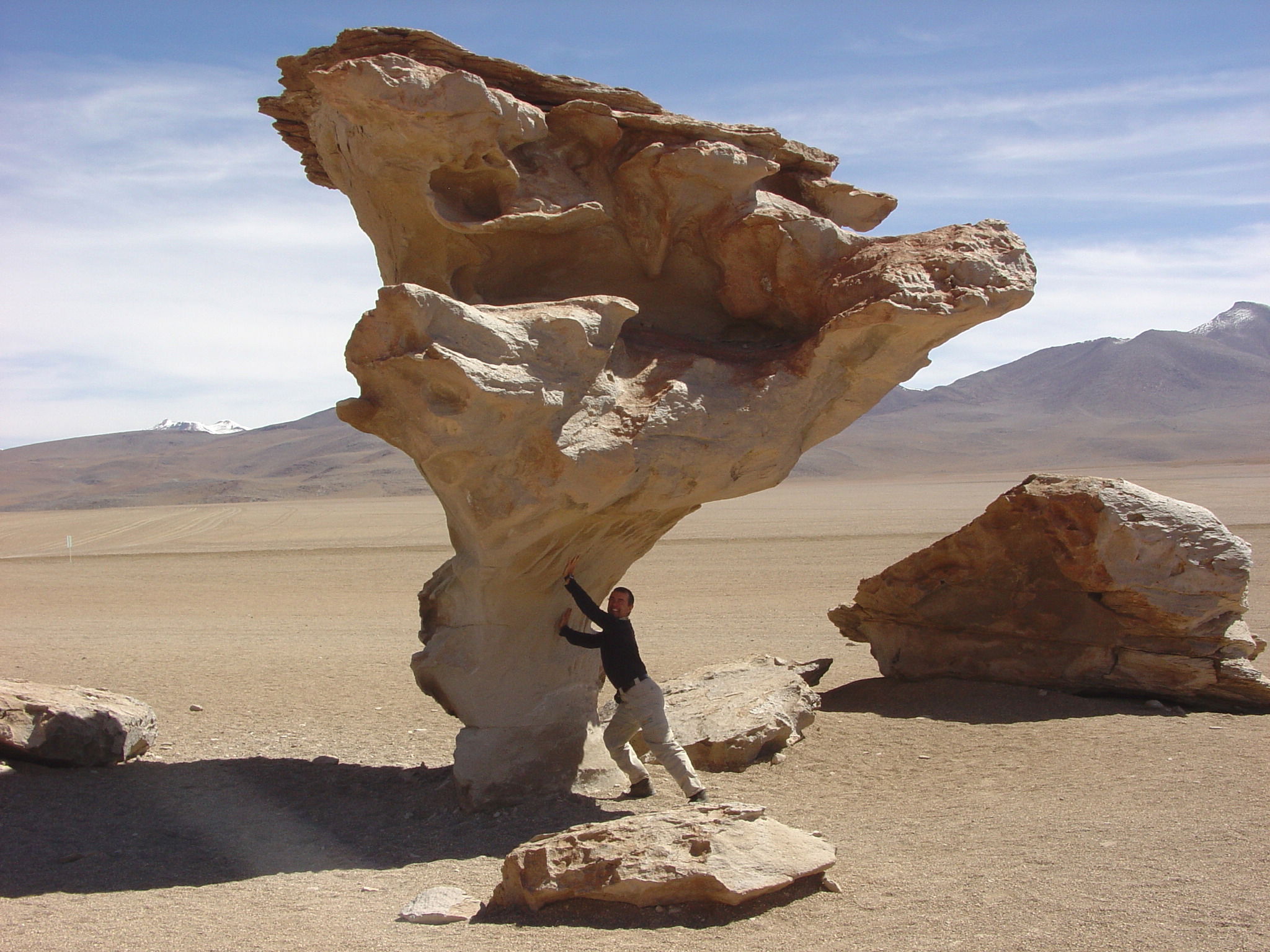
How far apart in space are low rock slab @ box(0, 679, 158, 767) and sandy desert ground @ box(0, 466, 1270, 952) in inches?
5.4

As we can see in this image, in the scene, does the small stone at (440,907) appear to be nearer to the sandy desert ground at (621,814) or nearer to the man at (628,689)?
the sandy desert ground at (621,814)

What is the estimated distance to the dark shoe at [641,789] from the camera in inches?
251

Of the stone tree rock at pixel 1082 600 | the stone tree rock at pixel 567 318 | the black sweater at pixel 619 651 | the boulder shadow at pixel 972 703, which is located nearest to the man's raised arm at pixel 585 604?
the black sweater at pixel 619 651

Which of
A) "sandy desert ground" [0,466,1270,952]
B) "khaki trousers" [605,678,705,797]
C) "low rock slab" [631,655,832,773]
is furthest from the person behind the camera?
"low rock slab" [631,655,832,773]

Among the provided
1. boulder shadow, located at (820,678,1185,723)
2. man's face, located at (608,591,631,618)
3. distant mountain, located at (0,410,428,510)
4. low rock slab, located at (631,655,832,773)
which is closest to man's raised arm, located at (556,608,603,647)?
man's face, located at (608,591,631,618)

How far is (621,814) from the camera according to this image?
606 cm

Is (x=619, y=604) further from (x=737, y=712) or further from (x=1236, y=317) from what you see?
(x=1236, y=317)

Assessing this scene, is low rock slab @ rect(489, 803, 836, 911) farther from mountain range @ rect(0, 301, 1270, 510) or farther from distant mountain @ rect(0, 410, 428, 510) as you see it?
mountain range @ rect(0, 301, 1270, 510)

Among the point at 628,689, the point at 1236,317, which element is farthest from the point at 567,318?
the point at 1236,317

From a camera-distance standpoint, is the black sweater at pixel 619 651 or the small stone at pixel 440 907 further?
the black sweater at pixel 619 651

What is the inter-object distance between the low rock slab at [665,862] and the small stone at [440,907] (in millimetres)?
127

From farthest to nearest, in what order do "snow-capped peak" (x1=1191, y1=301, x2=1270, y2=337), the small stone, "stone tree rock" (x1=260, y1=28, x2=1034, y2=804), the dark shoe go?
"snow-capped peak" (x1=1191, y1=301, x2=1270, y2=337) < the dark shoe < "stone tree rock" (x1=260, y1=28, x2=1034, y2=804) < the small stone

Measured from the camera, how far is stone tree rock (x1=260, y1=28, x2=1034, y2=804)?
5504mm

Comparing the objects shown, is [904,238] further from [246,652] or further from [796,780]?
[246,652]
